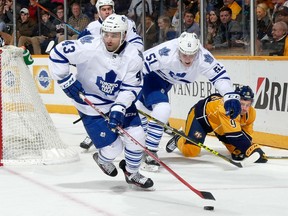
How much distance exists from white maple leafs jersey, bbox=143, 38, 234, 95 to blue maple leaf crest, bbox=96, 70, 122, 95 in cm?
113

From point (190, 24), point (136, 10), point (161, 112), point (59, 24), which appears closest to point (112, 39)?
point (161, 112)

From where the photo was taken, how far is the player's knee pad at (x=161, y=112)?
5.58 metres

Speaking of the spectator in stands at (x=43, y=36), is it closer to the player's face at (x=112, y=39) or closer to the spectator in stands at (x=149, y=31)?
the spectator in stands at (x=149, y=31)

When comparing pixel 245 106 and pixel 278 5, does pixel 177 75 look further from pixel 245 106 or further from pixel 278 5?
pixel 278 5

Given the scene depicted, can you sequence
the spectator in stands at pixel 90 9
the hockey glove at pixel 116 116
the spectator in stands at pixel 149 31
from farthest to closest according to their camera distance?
the spectator in stands at pixel 90 9
the spectator in stands at pixel 149 31
the hockey glove at pixel 116 116

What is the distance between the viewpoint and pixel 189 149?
6164 mm

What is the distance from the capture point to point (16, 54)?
5.97 meters

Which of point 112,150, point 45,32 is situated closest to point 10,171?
point 112,150

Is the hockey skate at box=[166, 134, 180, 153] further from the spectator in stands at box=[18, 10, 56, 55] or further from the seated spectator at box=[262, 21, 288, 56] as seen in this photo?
the spectator in stands at box=[18, 10, 56, 55]

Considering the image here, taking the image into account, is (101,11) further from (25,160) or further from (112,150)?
(112,150)

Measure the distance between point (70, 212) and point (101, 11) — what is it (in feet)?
8.70

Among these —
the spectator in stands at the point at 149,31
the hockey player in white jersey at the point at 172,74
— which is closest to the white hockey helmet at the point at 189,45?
the hockey player in white jersey at the point at 172,74

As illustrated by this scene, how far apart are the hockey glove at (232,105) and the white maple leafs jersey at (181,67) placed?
7 centimetres

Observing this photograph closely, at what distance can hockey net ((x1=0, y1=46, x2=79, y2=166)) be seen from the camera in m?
5.66
